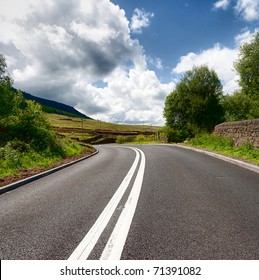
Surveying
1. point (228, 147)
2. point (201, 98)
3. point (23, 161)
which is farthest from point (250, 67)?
point (23, 161)

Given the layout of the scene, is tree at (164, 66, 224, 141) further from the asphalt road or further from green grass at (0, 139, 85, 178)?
the asphalt road

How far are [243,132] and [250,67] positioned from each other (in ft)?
63.5

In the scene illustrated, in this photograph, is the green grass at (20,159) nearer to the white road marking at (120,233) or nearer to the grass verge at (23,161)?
the grass verge at (23,161)

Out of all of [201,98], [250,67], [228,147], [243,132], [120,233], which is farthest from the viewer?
[201,98]

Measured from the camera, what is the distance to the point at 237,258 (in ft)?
10.1

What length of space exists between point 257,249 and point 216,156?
12.3 m

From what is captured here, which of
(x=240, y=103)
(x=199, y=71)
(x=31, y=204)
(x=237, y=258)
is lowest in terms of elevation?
(x=31, y=204)

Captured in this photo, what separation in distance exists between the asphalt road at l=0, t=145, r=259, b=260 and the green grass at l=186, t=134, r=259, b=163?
232 inches

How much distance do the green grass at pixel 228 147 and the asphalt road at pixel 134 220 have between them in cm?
589

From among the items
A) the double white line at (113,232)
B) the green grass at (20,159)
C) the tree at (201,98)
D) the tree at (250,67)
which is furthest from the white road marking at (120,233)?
the tree at (201,98)

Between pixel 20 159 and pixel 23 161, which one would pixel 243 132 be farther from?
pixel 20 159

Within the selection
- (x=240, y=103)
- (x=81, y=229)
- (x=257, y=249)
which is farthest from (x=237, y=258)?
(x=240, y=103)

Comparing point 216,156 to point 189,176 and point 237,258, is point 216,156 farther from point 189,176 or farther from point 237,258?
point 237,258

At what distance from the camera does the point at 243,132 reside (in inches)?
635
